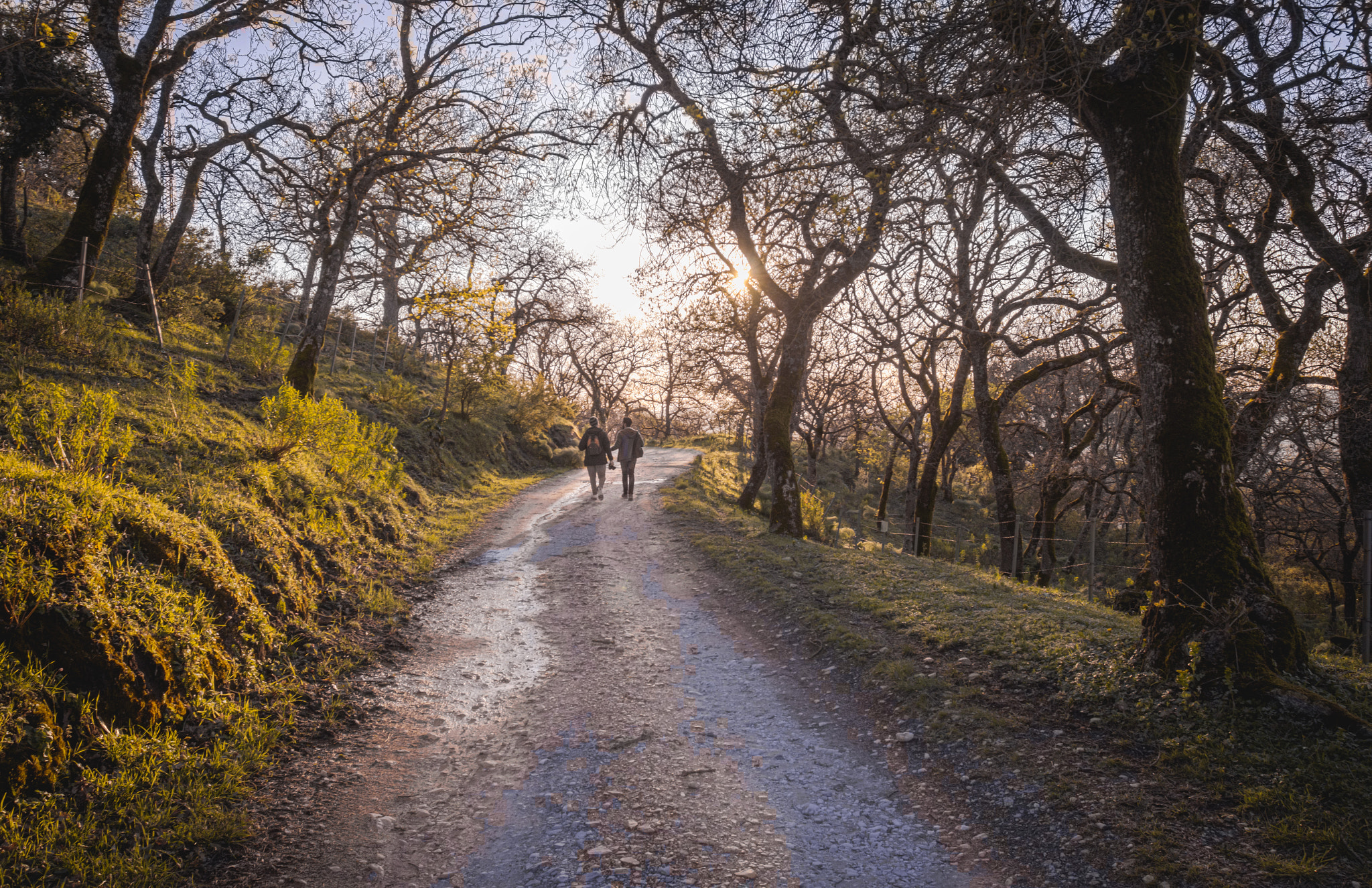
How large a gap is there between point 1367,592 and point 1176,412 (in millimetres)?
4511

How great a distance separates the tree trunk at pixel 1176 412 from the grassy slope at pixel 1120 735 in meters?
0.38

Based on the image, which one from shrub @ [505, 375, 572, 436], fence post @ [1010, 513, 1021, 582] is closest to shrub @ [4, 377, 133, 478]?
fence post @ [1010, 513, 1021, 582]

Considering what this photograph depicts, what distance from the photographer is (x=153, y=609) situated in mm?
3924

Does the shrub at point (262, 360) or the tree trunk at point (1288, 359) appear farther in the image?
the shrub at point (262, 360)

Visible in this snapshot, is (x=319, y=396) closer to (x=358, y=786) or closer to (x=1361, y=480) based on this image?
(x=358, y=786)

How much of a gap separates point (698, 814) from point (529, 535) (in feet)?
26.1

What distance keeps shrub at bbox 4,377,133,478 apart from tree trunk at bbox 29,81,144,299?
5452 mm

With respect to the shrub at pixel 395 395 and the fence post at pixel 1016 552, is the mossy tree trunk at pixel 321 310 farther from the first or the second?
the fence post at pixel 1016 552

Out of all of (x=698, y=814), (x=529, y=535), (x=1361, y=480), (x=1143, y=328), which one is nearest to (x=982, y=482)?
(x=1361, y=480)

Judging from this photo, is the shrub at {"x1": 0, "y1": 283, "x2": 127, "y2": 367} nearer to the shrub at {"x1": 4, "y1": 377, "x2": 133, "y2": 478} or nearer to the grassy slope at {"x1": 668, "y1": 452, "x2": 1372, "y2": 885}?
the shrub at {"x1": 4, "y1": 377, "x2": 133, "y2": 478}

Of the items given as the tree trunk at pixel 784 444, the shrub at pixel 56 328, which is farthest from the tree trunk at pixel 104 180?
the tree trunk at pixel 784 444

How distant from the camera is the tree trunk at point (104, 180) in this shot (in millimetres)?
9781

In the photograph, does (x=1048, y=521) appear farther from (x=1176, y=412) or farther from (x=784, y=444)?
(x=1176, y=412)

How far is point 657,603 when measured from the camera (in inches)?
292
